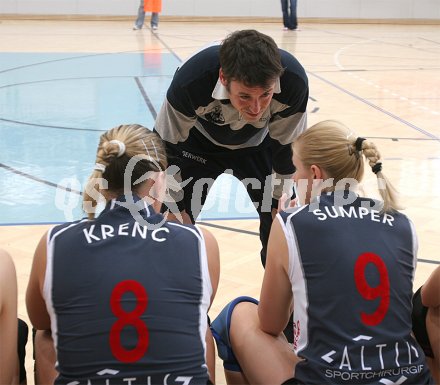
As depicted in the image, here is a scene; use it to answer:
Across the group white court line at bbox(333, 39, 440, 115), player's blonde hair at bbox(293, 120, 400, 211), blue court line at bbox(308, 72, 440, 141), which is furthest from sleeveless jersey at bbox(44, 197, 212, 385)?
white court line at bbox(333, 39, 440, 115)

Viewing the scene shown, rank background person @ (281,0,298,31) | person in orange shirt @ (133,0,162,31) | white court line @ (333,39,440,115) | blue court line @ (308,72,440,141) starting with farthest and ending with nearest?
1. background person @ (281,0,298,31)
2. person in orange shirt @ (133,0,162,31)
3. white court line @ (333,39,440,115)
4. blue court line @ (308,72,440,141)

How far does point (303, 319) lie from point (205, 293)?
11.6 inches

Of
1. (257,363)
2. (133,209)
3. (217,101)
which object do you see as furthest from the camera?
(217,101)

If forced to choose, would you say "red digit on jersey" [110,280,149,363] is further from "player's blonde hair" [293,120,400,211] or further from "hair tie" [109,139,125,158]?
"player's blonde hair" [293,120,400,211]

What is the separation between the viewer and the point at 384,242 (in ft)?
7.23

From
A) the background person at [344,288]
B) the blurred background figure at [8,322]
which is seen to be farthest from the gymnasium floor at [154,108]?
the background person at [344,288]

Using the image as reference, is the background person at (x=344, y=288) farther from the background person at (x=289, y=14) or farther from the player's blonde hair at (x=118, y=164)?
A: the background person at (x=289, y=14)

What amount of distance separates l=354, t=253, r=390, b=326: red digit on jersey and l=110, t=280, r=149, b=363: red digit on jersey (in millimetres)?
599

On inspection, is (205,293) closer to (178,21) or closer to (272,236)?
(272,236)

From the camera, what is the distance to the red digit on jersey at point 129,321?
200 centimetres

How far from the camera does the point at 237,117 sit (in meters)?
3.31

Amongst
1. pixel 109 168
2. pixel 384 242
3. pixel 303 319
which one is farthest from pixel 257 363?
pixel 109 168

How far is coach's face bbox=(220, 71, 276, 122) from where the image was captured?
Answer: 2.86m

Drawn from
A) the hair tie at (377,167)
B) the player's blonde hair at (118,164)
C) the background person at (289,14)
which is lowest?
the background person at (289,14)
